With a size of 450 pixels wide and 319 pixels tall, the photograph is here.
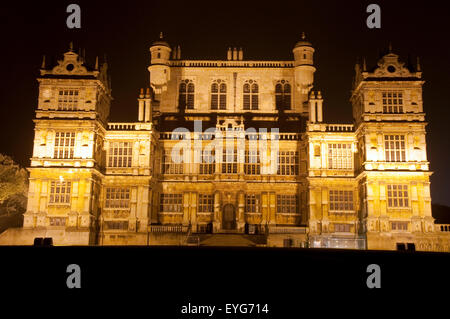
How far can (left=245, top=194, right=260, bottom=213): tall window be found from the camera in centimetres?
4612

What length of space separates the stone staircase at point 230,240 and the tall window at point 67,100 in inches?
612

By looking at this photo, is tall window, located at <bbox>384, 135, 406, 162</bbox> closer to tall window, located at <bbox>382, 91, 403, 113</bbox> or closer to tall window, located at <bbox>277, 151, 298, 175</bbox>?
tall window, located at <bbox>382, 91, 403, 113</bbox>

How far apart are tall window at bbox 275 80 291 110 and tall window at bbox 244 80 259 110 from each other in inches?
85.6

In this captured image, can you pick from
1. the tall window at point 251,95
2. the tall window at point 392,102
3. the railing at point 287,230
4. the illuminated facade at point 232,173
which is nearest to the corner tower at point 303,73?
the illuminated facade at point 232,173

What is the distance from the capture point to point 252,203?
4638cm

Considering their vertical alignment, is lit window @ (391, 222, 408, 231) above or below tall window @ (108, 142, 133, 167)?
below

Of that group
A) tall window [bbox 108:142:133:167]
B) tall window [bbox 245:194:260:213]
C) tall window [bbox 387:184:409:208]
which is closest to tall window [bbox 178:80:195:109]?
tall window [bbox 108:142:133:167]

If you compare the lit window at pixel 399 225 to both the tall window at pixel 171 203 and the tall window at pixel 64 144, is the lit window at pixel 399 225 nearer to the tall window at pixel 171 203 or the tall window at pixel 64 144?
the tall window at pixel 171 203

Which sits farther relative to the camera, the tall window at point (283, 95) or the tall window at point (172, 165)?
the tall window at point (283, 95)

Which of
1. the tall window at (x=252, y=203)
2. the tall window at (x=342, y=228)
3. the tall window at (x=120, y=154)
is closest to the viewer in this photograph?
the tall window at (x=342, y=228)

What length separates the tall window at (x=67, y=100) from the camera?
1683 inches

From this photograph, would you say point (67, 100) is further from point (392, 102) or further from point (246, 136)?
point (392, 102)
